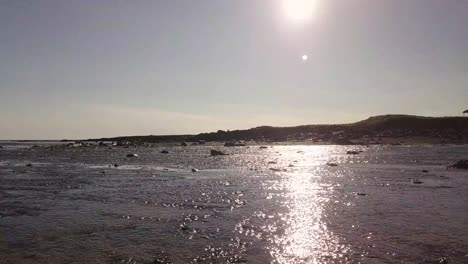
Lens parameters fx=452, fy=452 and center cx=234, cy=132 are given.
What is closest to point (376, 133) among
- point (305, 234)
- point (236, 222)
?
point (236, 222)

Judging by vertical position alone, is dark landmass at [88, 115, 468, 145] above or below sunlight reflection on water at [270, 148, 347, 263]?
above

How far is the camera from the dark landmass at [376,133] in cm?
11525

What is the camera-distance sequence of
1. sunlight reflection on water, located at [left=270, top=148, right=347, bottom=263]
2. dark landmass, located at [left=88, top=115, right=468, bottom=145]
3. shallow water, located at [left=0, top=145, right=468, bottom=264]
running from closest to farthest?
sunlight reflection on water, located at [left=270, top=148, right=347, bottom=263], shallow water, located at [left=0, top=145, right=468, bottom=264], dark landmass, located at [left=88, top=115, right=468, bottom=145]

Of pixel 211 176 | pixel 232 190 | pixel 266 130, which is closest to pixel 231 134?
pixel 266 130

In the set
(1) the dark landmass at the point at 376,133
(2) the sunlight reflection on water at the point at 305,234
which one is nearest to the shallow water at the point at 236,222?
(2) the sunlight reflection on water at the point at 305,234

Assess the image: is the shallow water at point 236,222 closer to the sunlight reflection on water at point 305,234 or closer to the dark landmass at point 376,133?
the sunlight reflection on water at point 305,234

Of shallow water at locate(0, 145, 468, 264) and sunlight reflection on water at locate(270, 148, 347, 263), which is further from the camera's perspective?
shallow water at locate(0, 145, 468, 264)

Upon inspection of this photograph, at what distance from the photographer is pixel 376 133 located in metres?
130

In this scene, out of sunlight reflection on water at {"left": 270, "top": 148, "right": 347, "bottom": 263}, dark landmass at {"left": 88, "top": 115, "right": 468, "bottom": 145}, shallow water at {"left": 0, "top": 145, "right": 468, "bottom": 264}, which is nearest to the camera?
sunlight reflection on water at {"left": 270, "top": 148, "right": 347, "bottom": 263}

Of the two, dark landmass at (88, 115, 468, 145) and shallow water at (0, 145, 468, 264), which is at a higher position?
dark landmass at (88, 115, 468, 145)

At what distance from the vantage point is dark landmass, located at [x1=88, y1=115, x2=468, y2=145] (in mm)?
115250

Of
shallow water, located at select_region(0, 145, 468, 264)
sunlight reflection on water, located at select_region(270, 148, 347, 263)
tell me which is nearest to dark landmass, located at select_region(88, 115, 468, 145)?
shallow water, located at select_region(0, 145, 468, 264)

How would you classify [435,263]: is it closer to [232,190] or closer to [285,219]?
[285,219]

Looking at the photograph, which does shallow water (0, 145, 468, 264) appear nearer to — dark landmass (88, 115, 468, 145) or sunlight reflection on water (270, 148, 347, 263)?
sunlight reflection on water (270, 148, 347, 263)
